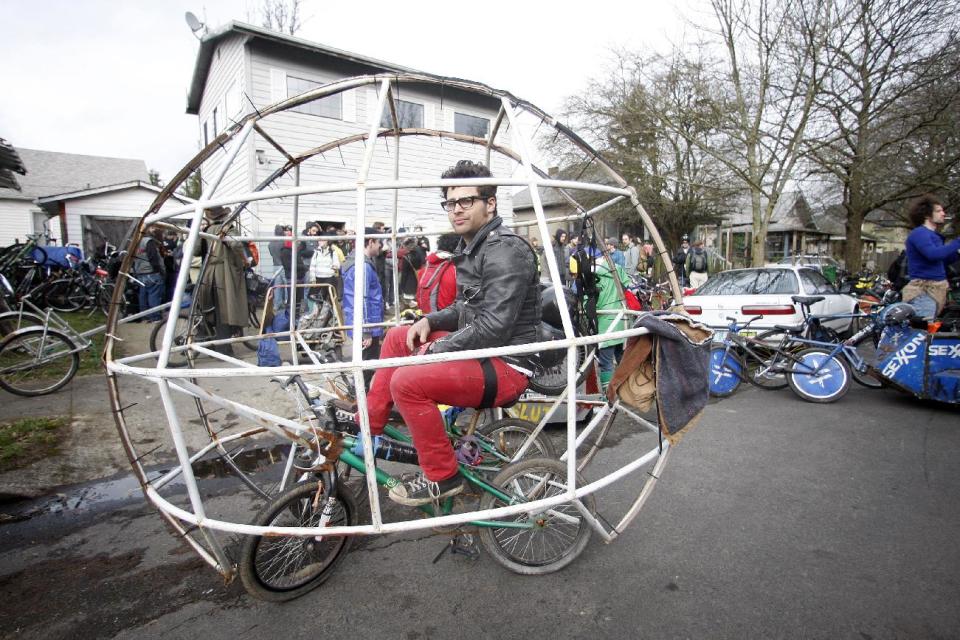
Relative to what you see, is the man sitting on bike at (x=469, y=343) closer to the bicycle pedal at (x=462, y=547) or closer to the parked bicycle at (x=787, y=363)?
the bicycle pedal at (x=462, y=547)

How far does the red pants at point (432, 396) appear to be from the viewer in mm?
2166

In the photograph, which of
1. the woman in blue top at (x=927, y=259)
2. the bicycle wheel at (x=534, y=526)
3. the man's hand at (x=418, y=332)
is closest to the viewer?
the bicycle wheel at (x=534, y=526)

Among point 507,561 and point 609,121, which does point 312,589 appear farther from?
point 609,121

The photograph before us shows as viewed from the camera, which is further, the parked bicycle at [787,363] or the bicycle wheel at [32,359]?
the parked bicycle at [787,363]

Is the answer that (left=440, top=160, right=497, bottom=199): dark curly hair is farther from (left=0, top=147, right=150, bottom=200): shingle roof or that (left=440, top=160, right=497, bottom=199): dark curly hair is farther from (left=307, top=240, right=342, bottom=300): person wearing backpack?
(left=0, top=147, right=150, bottom=200): shingle roof

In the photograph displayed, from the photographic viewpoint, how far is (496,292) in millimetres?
2189

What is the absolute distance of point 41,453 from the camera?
148 inches

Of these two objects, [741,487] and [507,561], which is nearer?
[507,561]

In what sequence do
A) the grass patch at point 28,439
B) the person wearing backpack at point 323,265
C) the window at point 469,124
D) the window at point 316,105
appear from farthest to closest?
1. the window at point 469,124
2. the window at point 316,105
3. the person wearing backpack at point 323,265
4. the grass patch at point 28,439

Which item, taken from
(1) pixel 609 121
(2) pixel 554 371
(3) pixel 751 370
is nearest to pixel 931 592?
(2) pixel 554 371

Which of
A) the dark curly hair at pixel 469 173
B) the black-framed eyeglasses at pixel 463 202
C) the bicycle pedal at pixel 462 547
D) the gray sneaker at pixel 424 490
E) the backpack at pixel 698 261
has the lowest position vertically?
the bicycle pedal at pixel 462 547

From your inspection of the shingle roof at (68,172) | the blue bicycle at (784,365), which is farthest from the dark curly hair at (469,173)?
the shingle roof at (68,172)

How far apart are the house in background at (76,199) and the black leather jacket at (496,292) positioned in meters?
10.9

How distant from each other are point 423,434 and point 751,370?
620 centimetres
